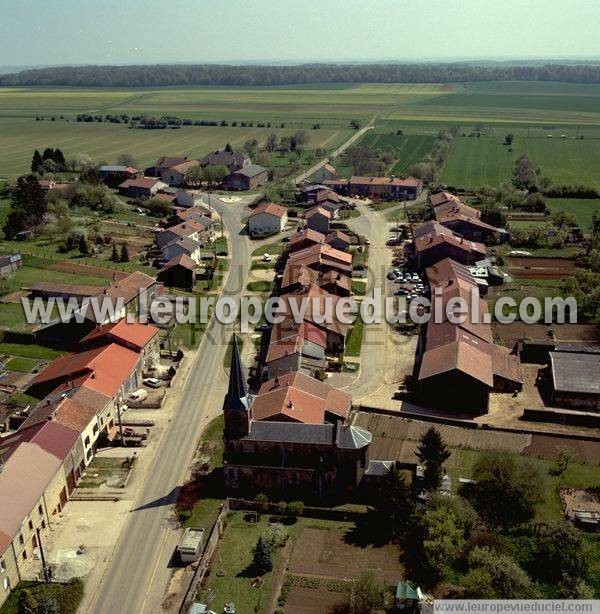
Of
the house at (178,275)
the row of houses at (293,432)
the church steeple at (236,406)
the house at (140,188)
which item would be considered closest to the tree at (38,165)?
the house at (140,188)

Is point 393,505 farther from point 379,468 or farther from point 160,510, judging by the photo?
point 160,510

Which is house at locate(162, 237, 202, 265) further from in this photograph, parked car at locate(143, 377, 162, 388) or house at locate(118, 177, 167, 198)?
house at locate(118, 177, 167, 198)

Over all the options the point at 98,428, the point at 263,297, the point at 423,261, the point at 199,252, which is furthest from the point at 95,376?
the point at 423,261

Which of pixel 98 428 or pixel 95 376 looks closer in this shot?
pixel 98 428

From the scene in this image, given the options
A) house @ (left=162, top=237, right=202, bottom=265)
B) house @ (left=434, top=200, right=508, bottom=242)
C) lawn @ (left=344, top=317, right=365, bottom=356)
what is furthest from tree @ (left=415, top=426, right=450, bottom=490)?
house @ (left=434, top=200, right=508, bottom=242)

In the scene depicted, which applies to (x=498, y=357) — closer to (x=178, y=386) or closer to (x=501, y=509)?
(x=501, y=509)

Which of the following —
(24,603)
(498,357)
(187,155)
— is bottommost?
(24,603)
